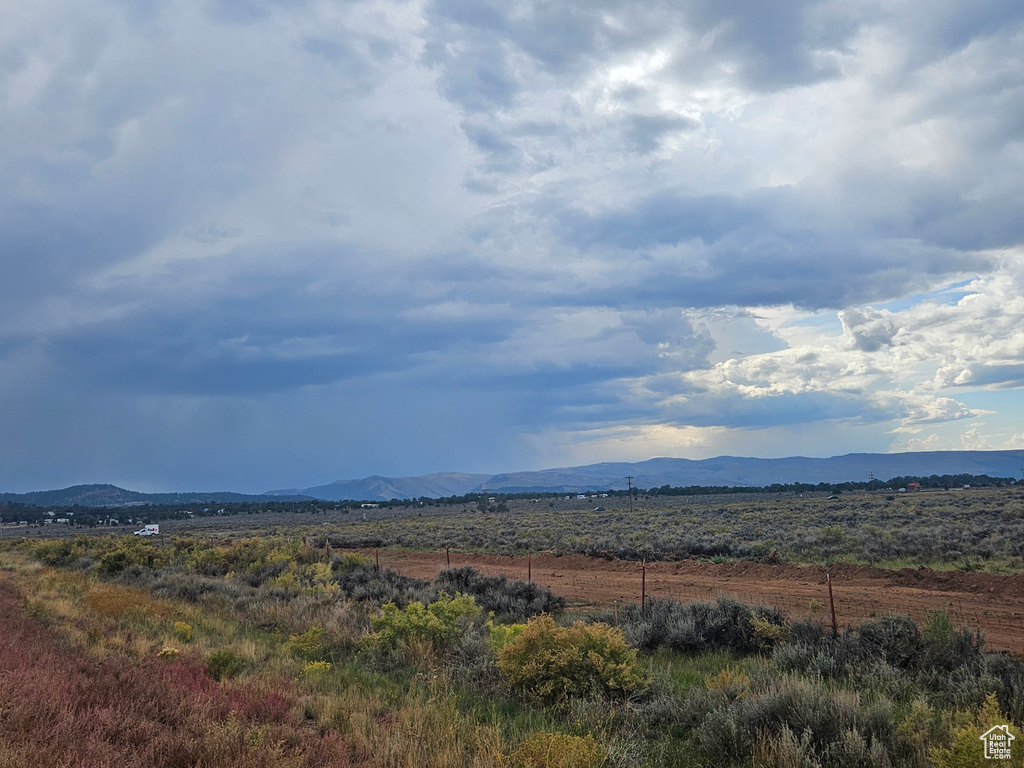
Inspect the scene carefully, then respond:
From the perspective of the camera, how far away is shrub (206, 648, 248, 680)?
8664 mm

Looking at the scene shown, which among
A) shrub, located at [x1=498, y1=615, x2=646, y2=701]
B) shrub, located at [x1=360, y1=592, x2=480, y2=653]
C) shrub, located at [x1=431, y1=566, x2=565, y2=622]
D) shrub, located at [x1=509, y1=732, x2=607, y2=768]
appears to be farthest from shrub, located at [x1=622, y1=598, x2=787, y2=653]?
shrub, located at [x1=509, y1=732, x2=607, y2=768]

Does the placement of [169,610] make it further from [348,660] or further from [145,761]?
[145,761]

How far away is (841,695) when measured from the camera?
6.05 meters

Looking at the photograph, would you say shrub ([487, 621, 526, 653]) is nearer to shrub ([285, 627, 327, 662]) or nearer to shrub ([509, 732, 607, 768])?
shrub ([285, 627, 327, 662])

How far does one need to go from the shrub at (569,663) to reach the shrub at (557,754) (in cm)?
227

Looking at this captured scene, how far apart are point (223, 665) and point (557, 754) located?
6310mm

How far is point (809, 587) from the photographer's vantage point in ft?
57.5

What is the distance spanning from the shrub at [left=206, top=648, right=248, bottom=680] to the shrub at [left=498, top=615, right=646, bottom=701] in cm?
406

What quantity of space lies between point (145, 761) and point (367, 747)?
1967 millimetres

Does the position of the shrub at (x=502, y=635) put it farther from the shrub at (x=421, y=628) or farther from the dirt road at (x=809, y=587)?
the dirt road at (x=809, y=587)

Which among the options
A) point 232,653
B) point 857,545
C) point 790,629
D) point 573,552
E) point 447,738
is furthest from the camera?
point 573,552

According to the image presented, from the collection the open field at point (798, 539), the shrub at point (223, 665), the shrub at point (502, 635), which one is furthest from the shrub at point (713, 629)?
the open field at point (798, 539)

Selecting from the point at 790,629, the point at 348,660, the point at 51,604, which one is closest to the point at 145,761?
the point at 348,660

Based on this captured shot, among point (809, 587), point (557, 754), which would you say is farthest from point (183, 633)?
point (809, 587)
